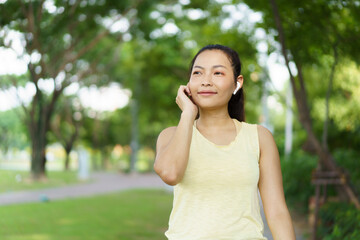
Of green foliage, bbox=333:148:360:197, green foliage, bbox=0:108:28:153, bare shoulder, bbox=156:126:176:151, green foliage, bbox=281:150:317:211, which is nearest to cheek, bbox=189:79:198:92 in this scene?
bare shoulder, bbox=156:126:176:151

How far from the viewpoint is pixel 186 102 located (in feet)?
6.86

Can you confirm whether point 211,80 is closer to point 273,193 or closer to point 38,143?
point 273,193

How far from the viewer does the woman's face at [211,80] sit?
6.73 feet

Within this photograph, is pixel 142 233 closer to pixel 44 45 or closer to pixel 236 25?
pixel 236 25

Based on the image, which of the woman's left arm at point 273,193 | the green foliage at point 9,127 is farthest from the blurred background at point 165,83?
the green foliage at point 9,127

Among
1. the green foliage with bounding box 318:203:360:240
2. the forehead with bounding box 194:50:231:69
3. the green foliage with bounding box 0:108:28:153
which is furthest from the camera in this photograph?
the green foliage with bounding box 0:108:28:153

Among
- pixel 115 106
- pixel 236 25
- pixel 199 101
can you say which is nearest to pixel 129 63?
pixel 115 106

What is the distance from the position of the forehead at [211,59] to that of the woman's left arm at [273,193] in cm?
34

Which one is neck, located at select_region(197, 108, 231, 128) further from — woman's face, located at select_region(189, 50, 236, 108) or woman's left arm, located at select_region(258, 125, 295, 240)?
woman's left arm, located at select_region(258, 125, 295, 240)

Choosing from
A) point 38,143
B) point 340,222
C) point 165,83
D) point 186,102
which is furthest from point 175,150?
point 165,83

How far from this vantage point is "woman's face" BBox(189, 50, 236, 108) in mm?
2053

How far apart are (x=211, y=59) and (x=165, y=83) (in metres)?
25.9

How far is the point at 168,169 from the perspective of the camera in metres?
1.90

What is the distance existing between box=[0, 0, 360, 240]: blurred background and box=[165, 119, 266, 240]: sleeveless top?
3.08 meters
